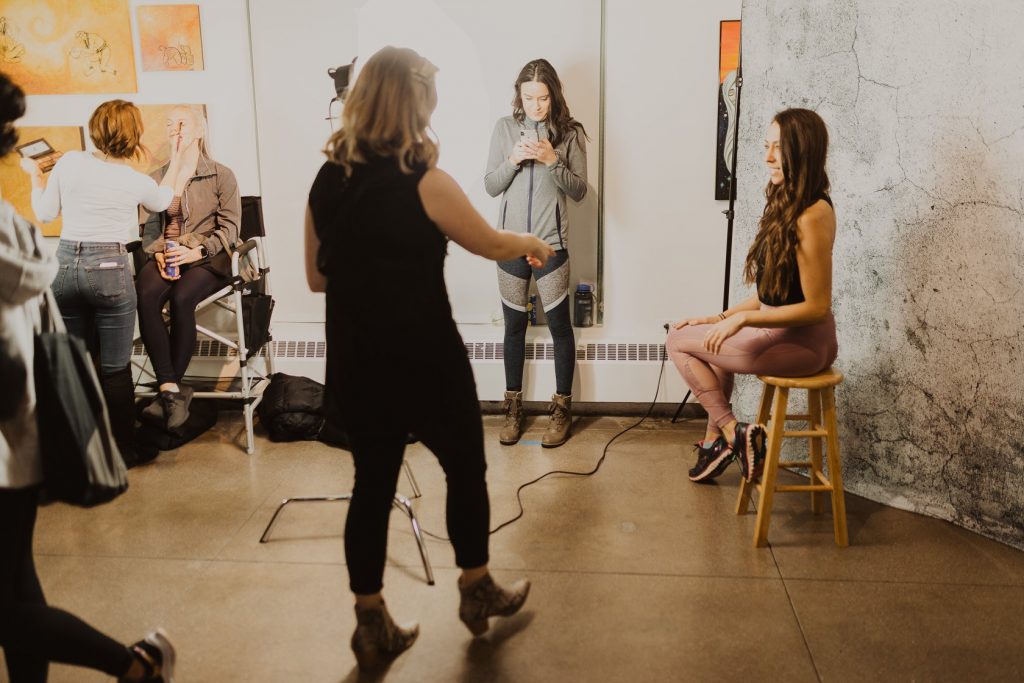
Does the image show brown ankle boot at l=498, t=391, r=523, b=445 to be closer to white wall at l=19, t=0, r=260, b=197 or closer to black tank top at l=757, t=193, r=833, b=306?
black tank top at l=757, t=193, r=833, b=306

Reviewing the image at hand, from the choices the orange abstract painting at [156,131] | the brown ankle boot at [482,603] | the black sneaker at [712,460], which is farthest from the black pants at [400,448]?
the orange abstract painting at [156,131]

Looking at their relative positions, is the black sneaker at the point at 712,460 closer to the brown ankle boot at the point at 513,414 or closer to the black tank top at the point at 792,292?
the black tank top at the point at 792,292

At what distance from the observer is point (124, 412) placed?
3631mm

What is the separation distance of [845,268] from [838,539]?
1.00 m

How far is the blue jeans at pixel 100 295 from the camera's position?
339cm

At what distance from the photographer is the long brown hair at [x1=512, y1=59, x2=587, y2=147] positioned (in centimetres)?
370

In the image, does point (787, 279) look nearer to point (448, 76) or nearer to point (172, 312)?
point (448, 76)

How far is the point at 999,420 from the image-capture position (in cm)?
282

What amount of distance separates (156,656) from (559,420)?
224cm

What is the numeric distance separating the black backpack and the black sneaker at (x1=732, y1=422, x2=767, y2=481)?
1876 mm

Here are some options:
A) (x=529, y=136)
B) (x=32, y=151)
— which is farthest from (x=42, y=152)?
(x=529, y=136)

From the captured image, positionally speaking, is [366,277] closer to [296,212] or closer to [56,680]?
[56,680]

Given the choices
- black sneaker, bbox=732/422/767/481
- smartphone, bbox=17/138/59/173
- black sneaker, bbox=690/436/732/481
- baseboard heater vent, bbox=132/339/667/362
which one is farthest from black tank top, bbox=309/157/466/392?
smartphone, bbox=17/138/59/173

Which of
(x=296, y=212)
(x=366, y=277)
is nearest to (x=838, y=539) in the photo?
(x=366, y=277)
